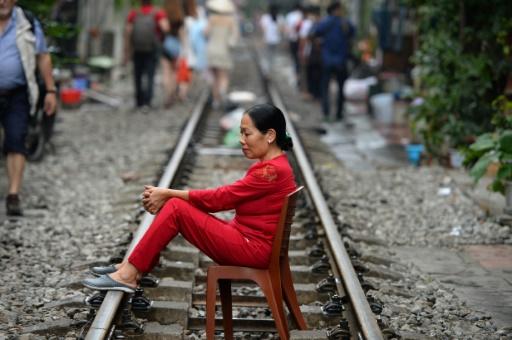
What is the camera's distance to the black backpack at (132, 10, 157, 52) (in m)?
17.5

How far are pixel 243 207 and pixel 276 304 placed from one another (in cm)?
51

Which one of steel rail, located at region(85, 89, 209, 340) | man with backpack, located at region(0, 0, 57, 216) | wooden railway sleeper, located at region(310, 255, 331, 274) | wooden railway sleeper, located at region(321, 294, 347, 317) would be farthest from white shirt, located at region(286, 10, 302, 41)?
wooden railway sleeper, located at region(321, 294, 347, 317)

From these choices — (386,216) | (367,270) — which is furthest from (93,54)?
(367,270)

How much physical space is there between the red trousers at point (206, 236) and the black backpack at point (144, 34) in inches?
496

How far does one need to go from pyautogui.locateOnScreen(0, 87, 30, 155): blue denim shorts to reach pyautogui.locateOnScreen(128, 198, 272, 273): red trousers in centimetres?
364

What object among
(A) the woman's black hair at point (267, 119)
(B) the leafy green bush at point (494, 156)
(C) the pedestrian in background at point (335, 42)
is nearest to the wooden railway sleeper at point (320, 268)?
(A) the woman's black hair at point (267, 119)

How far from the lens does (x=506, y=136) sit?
8.48 m

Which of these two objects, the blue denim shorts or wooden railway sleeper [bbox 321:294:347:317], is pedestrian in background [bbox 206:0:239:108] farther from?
wooden railway sleeper [bbox 321:294:347:317]

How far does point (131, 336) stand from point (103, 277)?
0.35 meters

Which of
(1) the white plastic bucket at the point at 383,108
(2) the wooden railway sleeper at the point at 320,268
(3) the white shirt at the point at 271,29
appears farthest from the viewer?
(3) the white shirt at the point at 271,29

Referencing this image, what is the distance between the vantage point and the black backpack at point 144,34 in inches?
688

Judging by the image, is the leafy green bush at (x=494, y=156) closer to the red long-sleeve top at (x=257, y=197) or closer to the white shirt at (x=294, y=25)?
the red long-sleeve top at (x=257, y=197)

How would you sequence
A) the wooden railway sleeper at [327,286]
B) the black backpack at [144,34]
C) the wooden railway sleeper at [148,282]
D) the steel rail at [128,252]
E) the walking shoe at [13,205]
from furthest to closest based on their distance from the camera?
1. the black backpack at [144,34]
2. the walking shoe at [13,205]
3. the wooden railway sleeper at [327,286]
4. the wooden railway sleeper at [148,282]
5. the steel rail at [128,252]

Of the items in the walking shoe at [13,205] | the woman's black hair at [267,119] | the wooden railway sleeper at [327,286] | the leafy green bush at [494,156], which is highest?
the woman's black hair at [267,119]
